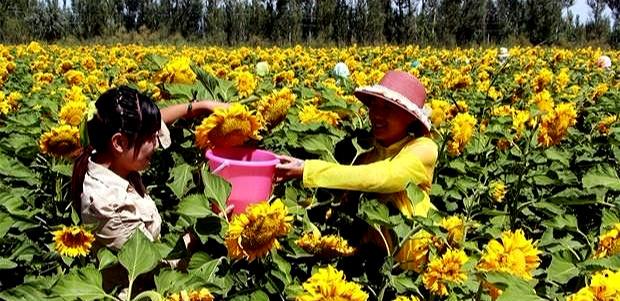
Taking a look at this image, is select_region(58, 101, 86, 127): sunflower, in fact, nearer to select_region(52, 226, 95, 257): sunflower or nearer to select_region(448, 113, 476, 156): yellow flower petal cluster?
select_region(52, 226, 95, 257): sunflower

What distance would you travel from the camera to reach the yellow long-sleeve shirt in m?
2.10

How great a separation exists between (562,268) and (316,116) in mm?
1247

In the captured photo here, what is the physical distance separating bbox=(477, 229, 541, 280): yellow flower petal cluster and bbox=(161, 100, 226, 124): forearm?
0.96m

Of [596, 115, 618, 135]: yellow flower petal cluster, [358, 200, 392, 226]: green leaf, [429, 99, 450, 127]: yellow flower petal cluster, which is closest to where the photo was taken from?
[358, 200, 392, 226]: green leaf

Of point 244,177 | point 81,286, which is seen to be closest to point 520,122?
point 244,177

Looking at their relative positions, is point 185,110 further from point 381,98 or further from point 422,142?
point 422,142

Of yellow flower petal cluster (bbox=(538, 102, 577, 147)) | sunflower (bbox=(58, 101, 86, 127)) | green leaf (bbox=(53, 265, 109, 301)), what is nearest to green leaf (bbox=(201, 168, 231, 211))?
green leaf (bbox=(53, 265, 109, 301))

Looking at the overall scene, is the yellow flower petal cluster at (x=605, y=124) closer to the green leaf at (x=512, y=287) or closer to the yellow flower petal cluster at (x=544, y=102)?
the yellow flower petal cluster at (x=544, y=102)

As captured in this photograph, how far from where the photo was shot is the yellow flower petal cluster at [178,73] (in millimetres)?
2506

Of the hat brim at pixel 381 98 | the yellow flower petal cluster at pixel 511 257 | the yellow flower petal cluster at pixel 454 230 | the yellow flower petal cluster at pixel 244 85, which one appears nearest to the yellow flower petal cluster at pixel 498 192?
the hat brim at pixel 381 98

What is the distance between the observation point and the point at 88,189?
76.7 inches

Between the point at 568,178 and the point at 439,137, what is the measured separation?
508 millimetres

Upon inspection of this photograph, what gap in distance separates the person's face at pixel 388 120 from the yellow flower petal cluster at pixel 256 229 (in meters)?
0.96

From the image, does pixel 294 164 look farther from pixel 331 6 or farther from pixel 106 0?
pixel 106 0
